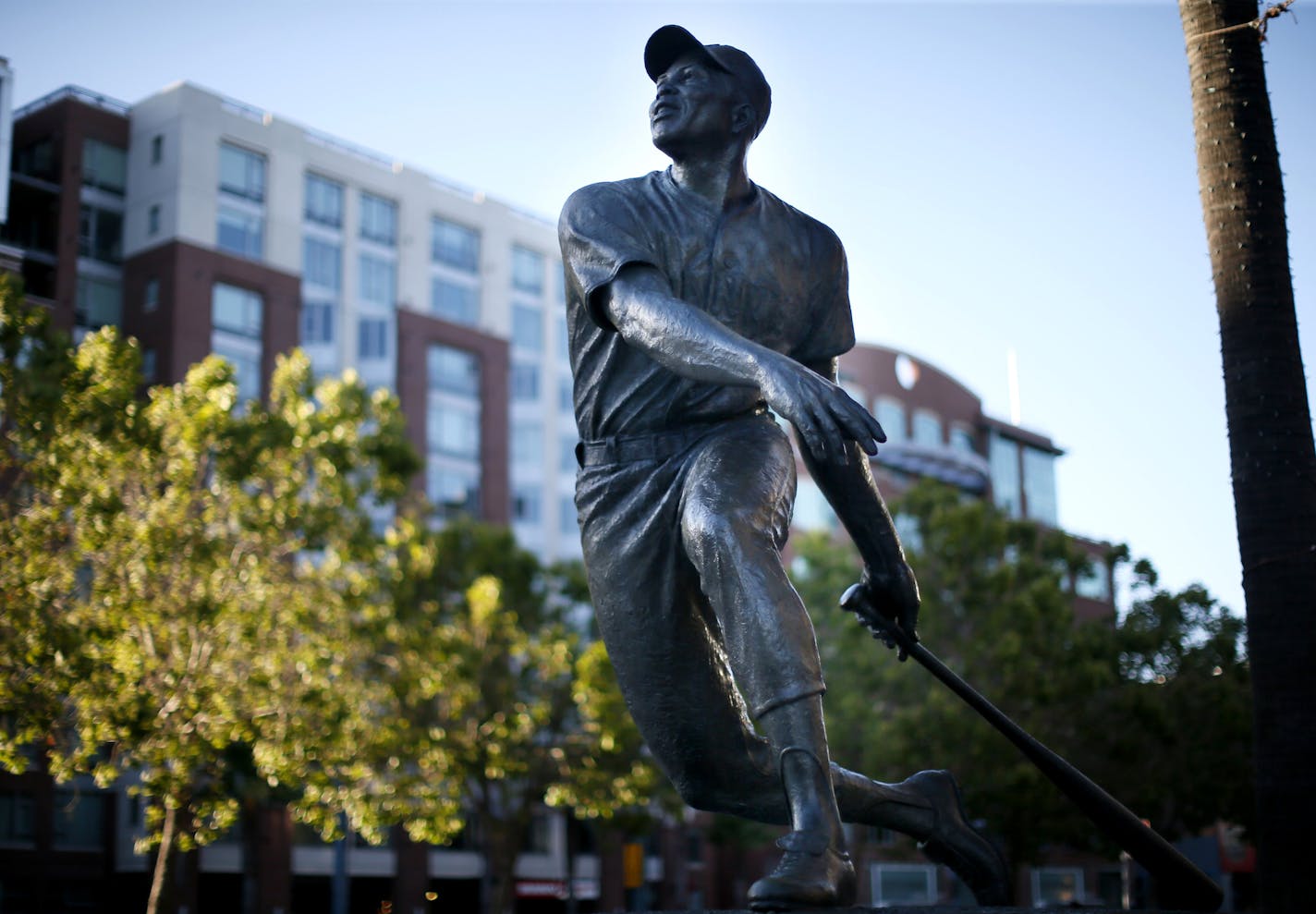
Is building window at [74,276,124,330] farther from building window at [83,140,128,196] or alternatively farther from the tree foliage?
the tree foliage

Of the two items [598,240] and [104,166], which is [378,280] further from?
[598,240]

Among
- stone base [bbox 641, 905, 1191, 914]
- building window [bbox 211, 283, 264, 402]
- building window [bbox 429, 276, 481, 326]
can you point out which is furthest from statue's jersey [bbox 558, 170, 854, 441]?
building window [bbox 429, 276, 481, 326]

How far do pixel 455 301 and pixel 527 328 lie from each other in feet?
12.7

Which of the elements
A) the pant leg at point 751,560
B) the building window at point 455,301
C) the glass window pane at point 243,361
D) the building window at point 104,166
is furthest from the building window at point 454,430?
the pant leg at point 751,560

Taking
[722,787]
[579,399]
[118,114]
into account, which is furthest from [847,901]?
[118,114]

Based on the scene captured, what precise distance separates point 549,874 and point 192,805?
33.1 metres

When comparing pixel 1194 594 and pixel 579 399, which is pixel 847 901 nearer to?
pixel 579 399

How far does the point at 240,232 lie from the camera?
51.2 metres

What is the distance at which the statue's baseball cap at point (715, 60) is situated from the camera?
192 inches

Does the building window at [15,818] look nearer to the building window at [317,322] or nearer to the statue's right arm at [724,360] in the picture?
the building window at [317,322]

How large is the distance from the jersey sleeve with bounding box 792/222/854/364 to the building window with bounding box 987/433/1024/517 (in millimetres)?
70953

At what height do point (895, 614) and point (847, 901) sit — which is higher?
point (895, 614)

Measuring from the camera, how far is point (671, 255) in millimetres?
4762

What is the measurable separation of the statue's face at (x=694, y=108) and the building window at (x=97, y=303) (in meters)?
46.9
